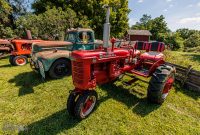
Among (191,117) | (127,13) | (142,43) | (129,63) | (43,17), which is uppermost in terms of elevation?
(127,13)

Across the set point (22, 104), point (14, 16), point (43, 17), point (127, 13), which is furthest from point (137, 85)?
A: point (127, 13)

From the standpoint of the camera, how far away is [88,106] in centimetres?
411

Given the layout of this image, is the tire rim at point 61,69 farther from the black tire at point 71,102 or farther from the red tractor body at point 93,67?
the black tire at point 71,102

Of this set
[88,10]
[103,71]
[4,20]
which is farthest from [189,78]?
[4,20]

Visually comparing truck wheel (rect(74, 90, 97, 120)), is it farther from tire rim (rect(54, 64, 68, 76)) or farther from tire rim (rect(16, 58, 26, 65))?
tire rim (rect(16, 58, 26, 65))

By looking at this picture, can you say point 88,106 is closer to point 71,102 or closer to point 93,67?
point 71,102

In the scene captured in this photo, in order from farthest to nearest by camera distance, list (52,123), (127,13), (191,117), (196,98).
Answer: (127,13), (196,98), (191,117), (52,123)

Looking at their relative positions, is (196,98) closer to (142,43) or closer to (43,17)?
(142,43)

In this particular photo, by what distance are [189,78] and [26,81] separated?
6654 mm

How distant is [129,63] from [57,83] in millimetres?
2982

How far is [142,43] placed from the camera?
5871 mm

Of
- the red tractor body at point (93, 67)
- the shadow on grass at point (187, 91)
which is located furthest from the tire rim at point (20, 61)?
the shadow on grass at point (187, 91)

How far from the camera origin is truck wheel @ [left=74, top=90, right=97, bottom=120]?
12.1 ft

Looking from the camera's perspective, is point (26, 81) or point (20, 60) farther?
point (20, 60)
